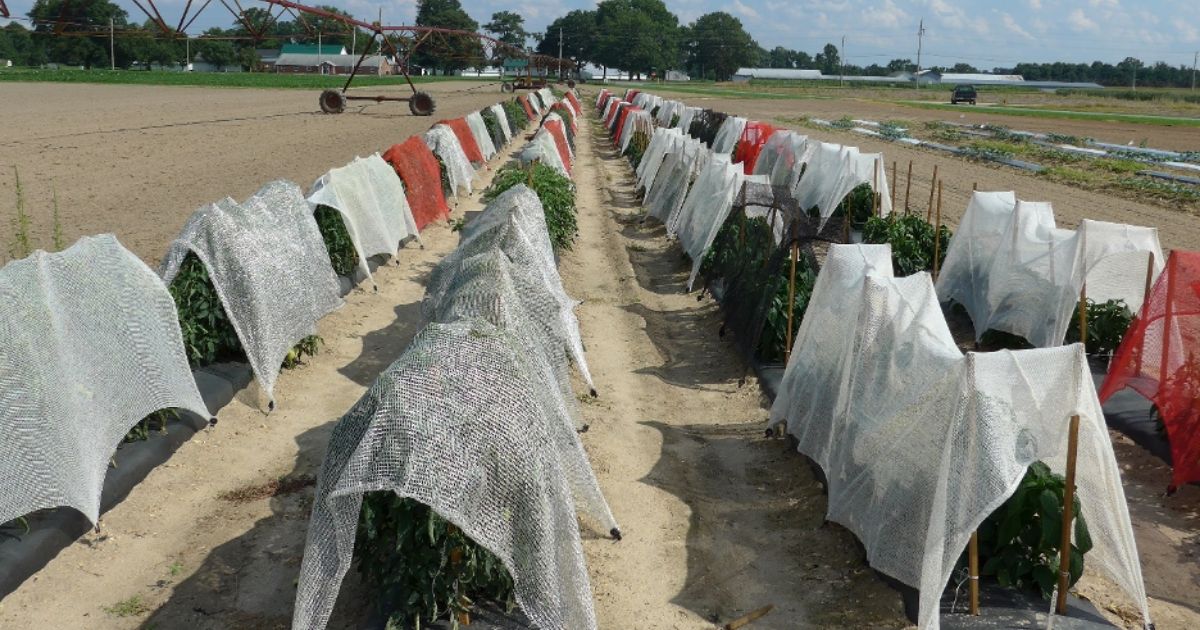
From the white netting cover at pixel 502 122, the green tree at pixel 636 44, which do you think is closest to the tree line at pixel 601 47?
the green tree at pixel 636 44

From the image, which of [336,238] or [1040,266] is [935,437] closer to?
[1040,266]

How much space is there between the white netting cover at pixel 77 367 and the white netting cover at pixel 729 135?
1840 cm

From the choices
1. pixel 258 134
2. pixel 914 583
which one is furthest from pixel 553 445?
pixel 258 134

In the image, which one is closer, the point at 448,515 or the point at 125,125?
the point at 448,515

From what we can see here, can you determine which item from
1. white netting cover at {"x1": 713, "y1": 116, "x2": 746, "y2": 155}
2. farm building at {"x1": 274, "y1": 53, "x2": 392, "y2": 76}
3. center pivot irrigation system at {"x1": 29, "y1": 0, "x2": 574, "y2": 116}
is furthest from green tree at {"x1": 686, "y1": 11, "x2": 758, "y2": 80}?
white netting cover at {"x1": 713, "y1": 116, "x2": 746, "y2": 155}

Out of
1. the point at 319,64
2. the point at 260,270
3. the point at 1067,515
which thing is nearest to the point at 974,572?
the point at 1067,515

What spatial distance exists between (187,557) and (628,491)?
276 centimetres

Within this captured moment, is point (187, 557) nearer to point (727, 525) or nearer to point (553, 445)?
point (553, 445)

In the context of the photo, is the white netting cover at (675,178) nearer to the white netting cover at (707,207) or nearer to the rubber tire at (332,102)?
the white netting cover at (707,207)

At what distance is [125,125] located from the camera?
31719 mm

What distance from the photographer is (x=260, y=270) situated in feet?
27.6

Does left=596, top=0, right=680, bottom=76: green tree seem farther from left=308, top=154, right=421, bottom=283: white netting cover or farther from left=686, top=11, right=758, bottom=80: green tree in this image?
left=308, top=154, right=421, bottom=283: white netting cover

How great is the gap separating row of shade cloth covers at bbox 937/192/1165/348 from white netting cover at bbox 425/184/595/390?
3965 mm

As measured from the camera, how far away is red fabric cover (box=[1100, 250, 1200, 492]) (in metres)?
6.98
